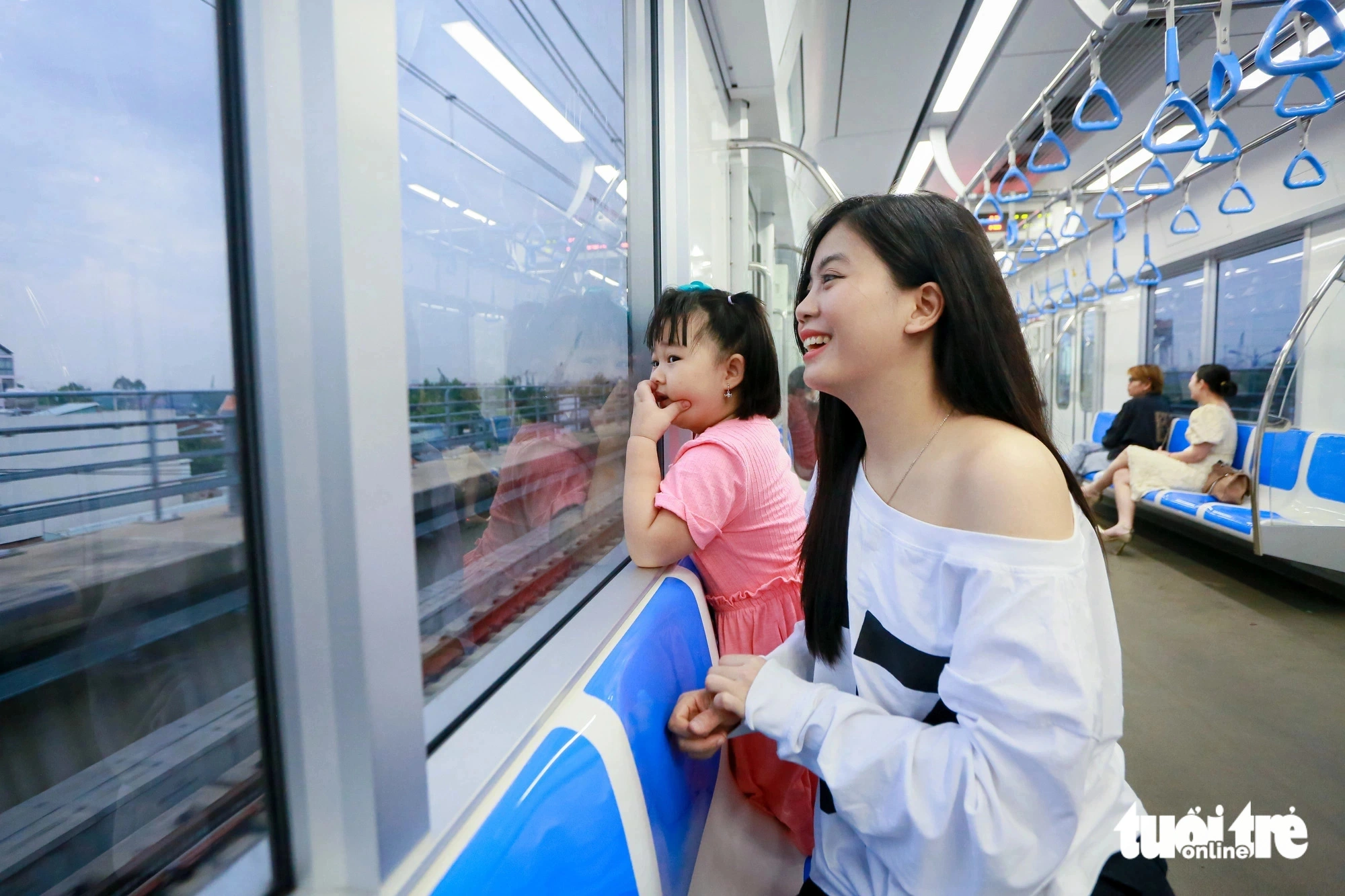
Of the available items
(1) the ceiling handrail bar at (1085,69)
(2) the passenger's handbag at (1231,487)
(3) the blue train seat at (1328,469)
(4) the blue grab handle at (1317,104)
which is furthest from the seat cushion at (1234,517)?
(4) the blue grab handle at (1317,104)

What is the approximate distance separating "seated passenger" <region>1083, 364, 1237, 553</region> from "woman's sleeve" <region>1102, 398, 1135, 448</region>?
0.68 m

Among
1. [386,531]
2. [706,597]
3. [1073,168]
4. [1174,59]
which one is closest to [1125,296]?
[1073,168]

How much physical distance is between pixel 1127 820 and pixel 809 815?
1.78 ft

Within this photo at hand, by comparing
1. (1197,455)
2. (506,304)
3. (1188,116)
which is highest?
(1188,116)

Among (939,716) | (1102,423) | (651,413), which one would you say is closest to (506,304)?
(651,413)

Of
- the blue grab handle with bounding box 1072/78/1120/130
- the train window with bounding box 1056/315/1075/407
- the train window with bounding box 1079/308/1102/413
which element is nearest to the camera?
the blue grab handle with bounding box 1072/78/1120/130

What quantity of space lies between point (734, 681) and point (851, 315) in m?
0.52

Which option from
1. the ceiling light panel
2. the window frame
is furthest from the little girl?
the ceiling light panel

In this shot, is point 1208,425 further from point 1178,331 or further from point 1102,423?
point 1102,423

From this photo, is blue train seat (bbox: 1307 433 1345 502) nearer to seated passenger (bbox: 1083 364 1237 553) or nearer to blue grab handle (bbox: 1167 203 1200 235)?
seated passenger (bbox: 1083 364 1237 553)

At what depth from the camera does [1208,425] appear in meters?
5.10

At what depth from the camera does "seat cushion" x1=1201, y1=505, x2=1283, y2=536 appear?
395 centimetres

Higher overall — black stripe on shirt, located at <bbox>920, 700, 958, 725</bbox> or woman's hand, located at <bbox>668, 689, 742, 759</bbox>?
black stripe on shirt, located at <bbox>920, 700, 958, 725</bbox>

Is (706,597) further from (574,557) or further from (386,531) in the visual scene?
(386,531)
